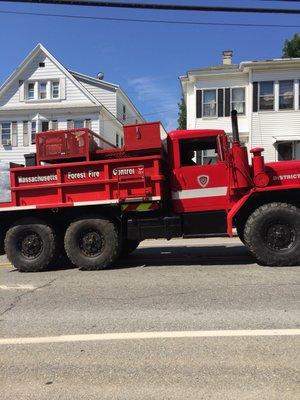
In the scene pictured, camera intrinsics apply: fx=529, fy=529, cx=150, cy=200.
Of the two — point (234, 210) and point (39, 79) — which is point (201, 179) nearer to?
point (234, 210)

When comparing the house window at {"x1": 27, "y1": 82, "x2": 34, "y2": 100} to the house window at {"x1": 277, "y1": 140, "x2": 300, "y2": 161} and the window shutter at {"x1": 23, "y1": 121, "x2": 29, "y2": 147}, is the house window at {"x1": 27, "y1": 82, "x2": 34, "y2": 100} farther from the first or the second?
the house window at {"x1": 277, "y1": 140, "x2": 300, "y2": 161}

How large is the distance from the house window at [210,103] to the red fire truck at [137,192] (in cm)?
1695

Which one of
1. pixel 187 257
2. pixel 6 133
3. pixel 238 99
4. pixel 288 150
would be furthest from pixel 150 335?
pixel 6 133

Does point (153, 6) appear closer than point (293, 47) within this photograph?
Yes

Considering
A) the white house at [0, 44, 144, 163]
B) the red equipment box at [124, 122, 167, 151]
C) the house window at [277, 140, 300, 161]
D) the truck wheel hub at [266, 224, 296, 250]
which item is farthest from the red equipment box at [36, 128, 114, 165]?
the white house at [0, 44, 144, 163]

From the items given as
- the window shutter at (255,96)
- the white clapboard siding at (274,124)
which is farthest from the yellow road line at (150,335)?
the window shutter at (255,96)

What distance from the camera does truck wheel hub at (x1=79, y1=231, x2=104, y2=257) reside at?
A: 10.3 meters

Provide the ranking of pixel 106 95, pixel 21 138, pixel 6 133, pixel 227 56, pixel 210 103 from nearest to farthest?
pixel 210 103 < pixel 227 56 < pixel 21 138 < pixel 6 133 < pixel 106 95

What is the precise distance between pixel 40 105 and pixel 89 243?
25263mm

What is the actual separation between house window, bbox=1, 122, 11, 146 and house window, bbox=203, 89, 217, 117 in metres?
13.7

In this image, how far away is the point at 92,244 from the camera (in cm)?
1026

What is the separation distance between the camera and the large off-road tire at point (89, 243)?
10.2 metres

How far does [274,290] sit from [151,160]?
3.57 m

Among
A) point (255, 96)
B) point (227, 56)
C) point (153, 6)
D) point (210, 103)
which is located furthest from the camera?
point (227, 56)
